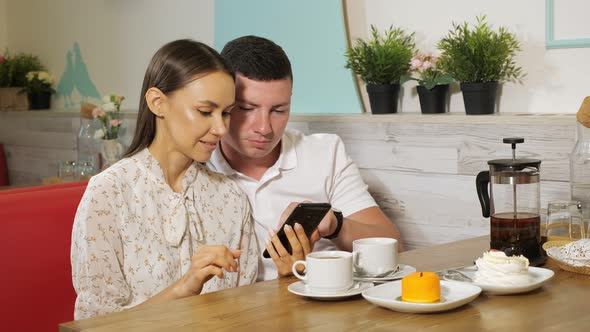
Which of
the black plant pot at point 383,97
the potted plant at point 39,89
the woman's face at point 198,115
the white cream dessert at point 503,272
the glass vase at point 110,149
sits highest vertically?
the potted plant at point 39,89

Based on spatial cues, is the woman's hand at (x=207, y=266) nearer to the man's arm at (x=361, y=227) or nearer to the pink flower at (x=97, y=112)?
the man's arm at (x=361, y=227)

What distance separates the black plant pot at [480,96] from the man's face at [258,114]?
0.53 m

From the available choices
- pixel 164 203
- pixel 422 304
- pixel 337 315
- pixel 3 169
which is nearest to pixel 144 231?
pixel 164 203

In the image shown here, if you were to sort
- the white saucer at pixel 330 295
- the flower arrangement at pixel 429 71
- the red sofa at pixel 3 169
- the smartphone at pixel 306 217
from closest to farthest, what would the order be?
1. the white saucer at pixel 330 295
2. the smartphone at pixel 306 217
3. the flower arrangement at pixel 429 71
4. the red sofa at pixel 3 169

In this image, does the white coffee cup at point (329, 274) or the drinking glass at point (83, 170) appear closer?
the white coffee cup at point (329, 274)

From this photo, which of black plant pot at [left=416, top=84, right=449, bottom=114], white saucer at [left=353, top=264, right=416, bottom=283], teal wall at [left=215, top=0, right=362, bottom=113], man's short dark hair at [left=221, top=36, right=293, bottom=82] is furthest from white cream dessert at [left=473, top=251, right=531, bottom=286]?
teal wall at [left=215, top=0, right=362, bottom=113]

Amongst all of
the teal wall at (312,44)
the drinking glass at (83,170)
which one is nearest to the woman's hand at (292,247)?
the teal wall at (312,44)

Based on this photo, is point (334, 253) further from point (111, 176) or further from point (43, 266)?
point (43, 266)

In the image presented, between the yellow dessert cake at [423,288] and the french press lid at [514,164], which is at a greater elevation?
the french press lid at [514,164]

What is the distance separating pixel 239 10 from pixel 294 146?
98cm

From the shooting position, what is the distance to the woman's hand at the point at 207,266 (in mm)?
1627

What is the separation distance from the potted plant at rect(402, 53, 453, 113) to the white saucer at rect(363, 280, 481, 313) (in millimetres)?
1022

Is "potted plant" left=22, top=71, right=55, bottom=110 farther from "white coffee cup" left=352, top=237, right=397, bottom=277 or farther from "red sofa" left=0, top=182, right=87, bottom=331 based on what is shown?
"white coffee cup" left=352, top=237, right=397, bottom=277

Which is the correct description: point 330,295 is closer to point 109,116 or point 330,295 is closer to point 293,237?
point 293,237
